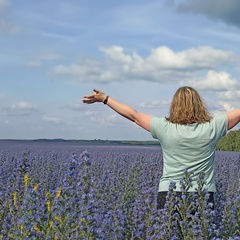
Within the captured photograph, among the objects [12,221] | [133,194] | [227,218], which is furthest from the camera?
[133,194]

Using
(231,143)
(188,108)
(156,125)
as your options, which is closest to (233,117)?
(188,108)

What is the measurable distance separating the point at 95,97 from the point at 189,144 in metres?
0.67

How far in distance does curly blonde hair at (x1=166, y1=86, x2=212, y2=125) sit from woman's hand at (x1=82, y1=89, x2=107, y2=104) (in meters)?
0.46

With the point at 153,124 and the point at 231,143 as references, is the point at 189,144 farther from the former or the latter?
the point at 231,143

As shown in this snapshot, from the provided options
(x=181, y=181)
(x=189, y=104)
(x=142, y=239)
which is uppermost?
(x=189, y=104)

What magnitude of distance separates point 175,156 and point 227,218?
113cm

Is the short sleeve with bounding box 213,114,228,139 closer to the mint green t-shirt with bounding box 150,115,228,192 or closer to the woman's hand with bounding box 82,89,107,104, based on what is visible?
the mint green t-shirt with bounding box 150,115,228,192

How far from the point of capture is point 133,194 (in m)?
5.64

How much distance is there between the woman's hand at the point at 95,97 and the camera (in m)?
3.32

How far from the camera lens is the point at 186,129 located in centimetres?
323

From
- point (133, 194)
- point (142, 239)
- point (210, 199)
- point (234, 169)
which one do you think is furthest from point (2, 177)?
point (234, 169)

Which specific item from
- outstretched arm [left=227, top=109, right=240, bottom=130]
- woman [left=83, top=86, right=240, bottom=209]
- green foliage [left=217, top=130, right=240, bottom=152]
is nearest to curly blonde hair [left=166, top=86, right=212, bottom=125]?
woman [left=83, top=86, right=240, bottom=209]

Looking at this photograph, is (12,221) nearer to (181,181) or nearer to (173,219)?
(173,219)

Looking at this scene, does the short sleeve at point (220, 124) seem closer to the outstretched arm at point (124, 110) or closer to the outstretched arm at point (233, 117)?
the outstretched arm at point (233, 117)
